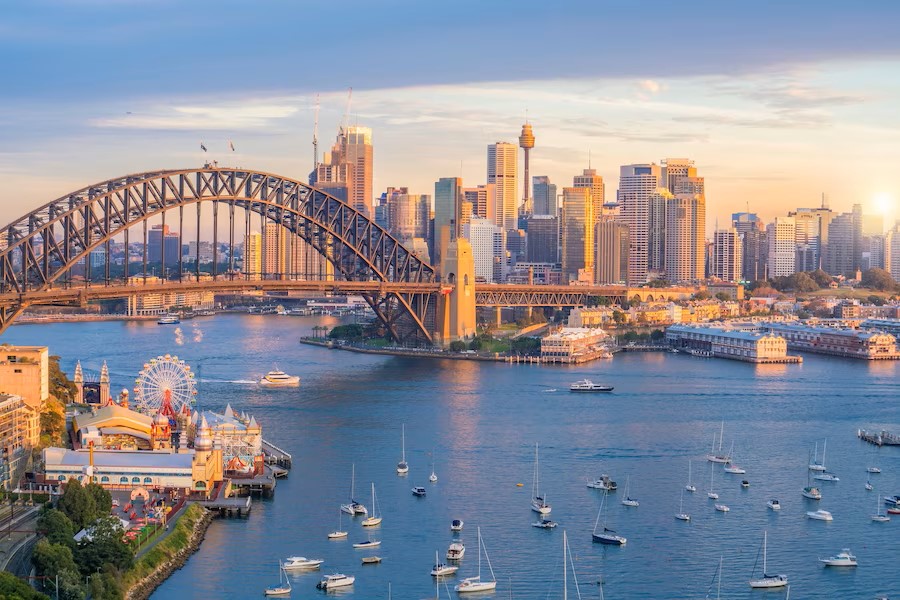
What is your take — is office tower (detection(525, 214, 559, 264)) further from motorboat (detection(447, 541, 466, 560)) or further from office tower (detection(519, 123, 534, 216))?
motorboat (detection(447, 541, 466, 560))

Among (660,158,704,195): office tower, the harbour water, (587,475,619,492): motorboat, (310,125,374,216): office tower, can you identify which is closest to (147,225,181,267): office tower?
(310,125,374,216): office tower

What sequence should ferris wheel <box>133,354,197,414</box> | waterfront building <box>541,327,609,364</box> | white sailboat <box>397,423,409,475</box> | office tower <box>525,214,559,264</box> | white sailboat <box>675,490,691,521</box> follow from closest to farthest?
white sailboat <box>675,490,691,521</box>, white sailboat <box>397,423,409,475</box>, ferris wheel <box>133,354,197,414</box>, waterfront building <box>541,327,609,364</box>, office tower <box>525,214,559,264</box>

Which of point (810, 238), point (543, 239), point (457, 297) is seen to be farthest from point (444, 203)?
point (457, 297)

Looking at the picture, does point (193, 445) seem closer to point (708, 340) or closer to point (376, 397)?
point (376, 397)

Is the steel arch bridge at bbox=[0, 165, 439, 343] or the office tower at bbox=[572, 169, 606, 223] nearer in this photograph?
the steel arch bridge at bbox=[0, 165, 439, 343]

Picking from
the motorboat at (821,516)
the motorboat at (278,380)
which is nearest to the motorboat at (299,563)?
the motorboat at (821,516)

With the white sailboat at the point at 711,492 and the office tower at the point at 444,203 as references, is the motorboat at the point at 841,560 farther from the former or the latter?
the office tower at the point at 444,203

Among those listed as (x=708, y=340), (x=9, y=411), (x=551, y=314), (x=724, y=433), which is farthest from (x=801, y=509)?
(x=551, y=314)
